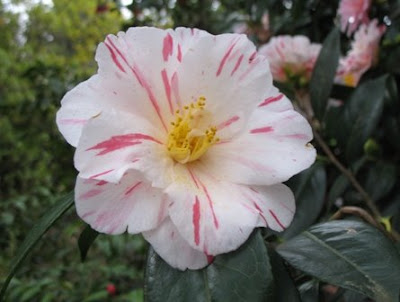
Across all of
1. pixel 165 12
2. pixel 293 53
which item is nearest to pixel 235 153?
pixel 293 53

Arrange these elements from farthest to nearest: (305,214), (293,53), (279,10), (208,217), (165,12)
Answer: (165,12) < (279,10) < (293,53) < (305,214) < (208,217)

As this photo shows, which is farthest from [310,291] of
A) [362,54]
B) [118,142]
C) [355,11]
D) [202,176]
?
[355,11]

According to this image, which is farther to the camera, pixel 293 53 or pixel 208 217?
pixel 293 53

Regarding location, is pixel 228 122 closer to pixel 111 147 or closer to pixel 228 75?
pixel 228 75

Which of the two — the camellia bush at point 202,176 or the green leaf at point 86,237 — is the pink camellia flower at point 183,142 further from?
the green leaf at point 86,237

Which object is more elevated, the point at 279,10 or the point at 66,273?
the point at 279,10

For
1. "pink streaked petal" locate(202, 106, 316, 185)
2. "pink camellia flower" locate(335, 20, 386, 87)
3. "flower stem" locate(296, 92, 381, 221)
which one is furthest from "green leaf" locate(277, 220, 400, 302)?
"pink camellia flower" locate(335, 20, 386, 87)

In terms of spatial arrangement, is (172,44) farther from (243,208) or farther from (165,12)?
(165,12)
